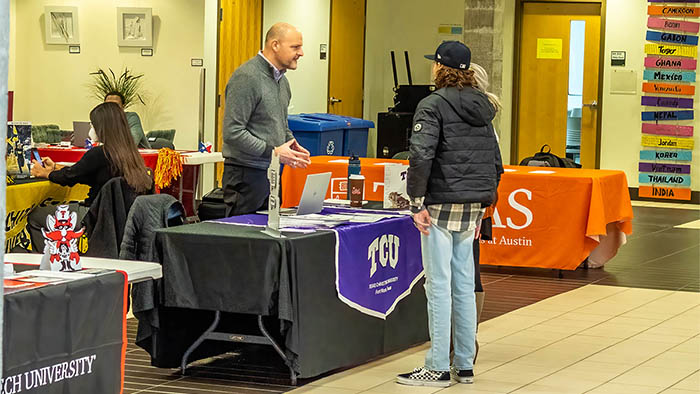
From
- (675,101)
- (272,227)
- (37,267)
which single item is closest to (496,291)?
(272,227)

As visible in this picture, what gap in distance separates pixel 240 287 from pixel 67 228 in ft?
4.08

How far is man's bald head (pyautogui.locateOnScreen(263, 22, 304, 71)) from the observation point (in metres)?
5.73

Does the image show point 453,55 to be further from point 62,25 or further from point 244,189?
point 62,25

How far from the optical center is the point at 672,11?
47.2 feet

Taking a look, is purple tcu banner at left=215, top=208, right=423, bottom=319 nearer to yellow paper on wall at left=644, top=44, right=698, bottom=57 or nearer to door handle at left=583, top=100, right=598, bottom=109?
yellow paper on wall at left=644, top=44, right=698, bottom=57

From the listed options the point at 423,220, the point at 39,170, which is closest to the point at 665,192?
the point at 39,170

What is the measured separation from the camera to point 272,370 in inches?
205

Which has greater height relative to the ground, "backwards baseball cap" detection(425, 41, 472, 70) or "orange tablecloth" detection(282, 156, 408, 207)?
"backwards baseball cap" detection(425, 41, 472, 70)

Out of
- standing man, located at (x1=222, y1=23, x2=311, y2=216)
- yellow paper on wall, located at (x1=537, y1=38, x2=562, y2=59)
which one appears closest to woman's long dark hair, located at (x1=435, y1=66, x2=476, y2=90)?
standing man, located at (x1=222, y1=23, x2=311, y2=216)

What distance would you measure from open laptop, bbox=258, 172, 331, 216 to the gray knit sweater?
400mm

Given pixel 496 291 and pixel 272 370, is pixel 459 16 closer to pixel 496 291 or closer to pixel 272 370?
pixel 496 291

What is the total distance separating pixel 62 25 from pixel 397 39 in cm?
523

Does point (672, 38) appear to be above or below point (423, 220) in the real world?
above

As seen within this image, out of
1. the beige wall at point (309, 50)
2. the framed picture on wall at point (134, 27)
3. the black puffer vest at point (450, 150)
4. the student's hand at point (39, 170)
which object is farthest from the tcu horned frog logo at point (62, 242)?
the beige wall at point (309, 50)
